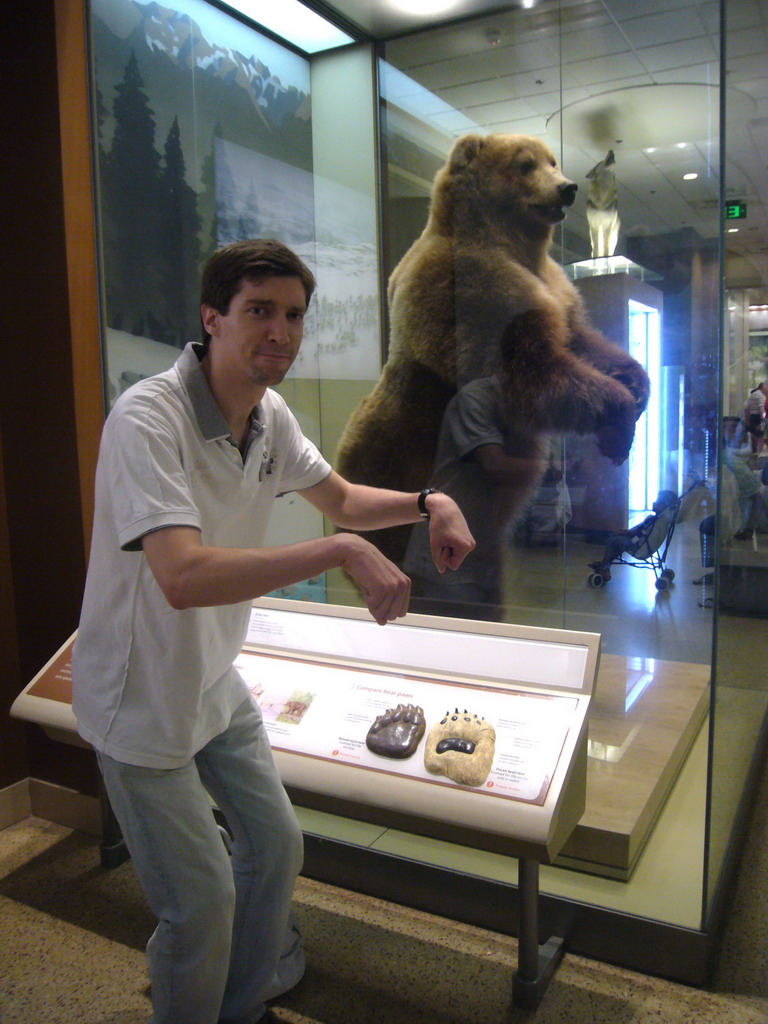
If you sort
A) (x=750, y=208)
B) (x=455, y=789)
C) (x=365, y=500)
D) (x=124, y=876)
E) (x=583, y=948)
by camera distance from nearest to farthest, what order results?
(x=455, y=789)
(x=365, y=500)
(x=583, y=948)
(x=750, y=208)
(x=124, y=876)

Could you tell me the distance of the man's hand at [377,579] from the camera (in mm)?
1223

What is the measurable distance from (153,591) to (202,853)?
0.48 metres

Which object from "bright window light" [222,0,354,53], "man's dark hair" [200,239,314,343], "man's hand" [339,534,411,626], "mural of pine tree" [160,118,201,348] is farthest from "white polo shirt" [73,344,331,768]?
"bright window light" [222,0,354,53]

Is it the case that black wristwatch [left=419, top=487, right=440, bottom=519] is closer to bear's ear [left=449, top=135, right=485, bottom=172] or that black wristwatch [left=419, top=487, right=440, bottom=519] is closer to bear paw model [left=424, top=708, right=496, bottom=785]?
bear paw model [left=424, top=708, right=496, bottom=785]

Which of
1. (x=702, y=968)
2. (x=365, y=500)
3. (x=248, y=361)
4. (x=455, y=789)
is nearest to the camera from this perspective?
(x=248, y=361)

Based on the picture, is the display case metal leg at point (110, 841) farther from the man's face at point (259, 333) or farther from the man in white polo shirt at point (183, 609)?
the man's face at point (259, 333)

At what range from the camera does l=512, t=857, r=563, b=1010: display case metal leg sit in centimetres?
181

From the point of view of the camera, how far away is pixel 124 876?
2512mm

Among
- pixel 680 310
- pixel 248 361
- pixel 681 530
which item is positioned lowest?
pixel 681 530

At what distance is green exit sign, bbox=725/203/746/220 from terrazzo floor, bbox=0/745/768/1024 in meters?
1.83

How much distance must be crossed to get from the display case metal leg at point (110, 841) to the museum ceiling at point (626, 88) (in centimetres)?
222

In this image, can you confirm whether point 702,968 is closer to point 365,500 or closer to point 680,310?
point 365,500

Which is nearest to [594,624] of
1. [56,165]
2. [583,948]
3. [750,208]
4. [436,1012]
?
[583,948]

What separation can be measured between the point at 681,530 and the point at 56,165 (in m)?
2.16
